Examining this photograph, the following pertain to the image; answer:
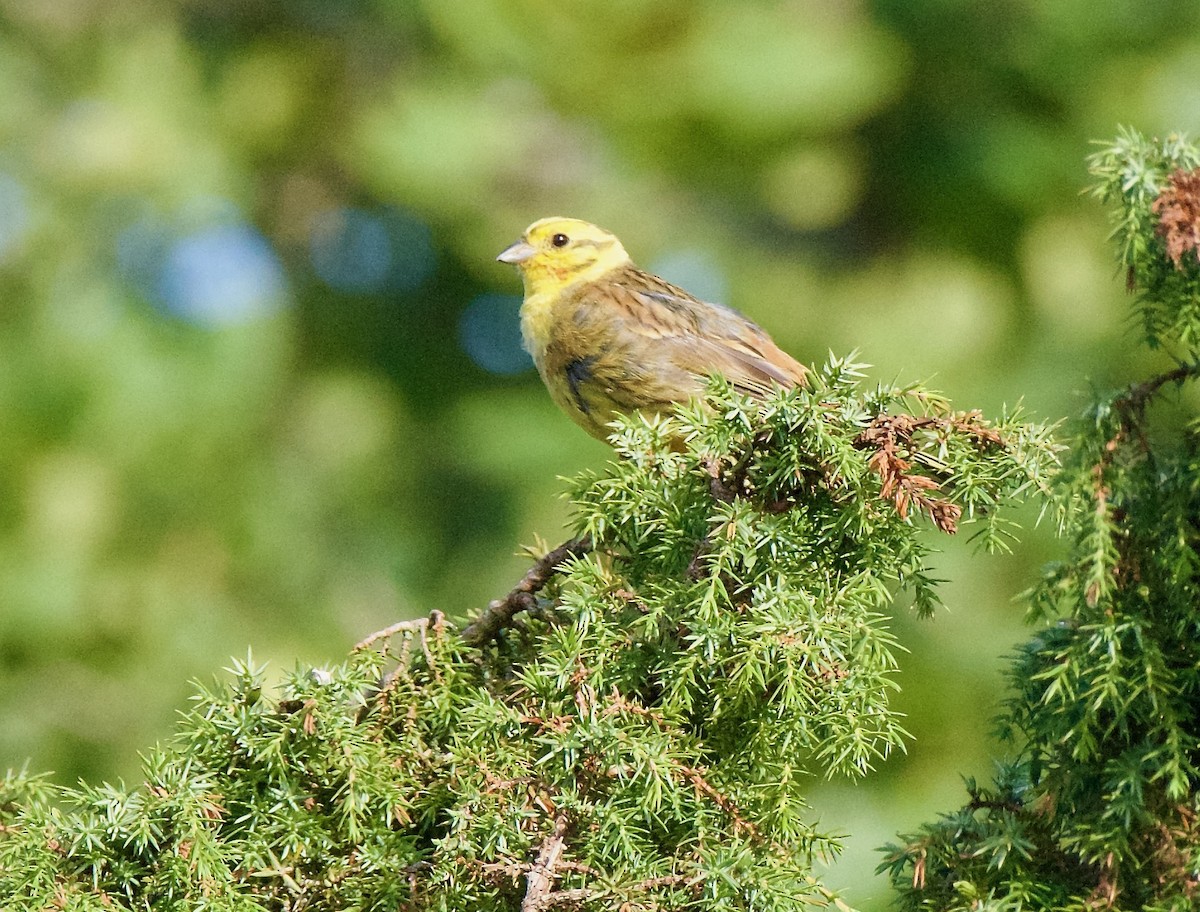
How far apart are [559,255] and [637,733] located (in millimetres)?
2985

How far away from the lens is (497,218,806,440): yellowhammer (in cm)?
394

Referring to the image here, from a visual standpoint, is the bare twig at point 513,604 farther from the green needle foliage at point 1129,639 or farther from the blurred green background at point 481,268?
the blurred green background at point 481,268

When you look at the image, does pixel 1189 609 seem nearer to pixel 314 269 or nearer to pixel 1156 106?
pixel 1156 106

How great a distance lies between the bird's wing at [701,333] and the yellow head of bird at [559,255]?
0.15m

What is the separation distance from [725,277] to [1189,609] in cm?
708

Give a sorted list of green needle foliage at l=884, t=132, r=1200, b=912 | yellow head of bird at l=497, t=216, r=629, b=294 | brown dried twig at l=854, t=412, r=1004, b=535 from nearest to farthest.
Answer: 1. green needle foliage at l=884, t=132, r=1200, b=912
2. brown dried twig at l=854, t=412, r=1004, b=535
3. yellow head of bird at l=497, t=216, r=629, b=294

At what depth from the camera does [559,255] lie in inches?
185

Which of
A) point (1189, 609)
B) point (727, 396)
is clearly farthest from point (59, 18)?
point (1189, 609)

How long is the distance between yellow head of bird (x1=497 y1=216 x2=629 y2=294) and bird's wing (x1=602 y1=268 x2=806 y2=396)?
0.49 ft

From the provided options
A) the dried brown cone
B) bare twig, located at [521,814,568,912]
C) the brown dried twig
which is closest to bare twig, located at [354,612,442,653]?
bare twig, located at [521,814,568,912]

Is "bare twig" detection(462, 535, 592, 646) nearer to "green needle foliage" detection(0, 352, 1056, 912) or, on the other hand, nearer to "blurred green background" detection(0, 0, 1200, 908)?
"green needle foliage" detection(0, 352, 1056, 912)

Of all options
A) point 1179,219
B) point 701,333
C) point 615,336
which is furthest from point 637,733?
point 701,333

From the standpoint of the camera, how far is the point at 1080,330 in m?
8.23

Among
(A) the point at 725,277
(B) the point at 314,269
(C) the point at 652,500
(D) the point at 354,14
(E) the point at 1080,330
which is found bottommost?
(C) the point at 652,500
